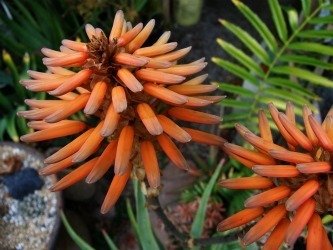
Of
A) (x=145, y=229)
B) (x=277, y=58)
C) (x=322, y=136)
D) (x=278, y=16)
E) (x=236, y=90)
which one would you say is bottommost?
(x=145, y=229)

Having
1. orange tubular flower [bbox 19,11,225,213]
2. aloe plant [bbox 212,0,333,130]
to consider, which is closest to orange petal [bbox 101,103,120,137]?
orange tubular flower [bbox 19,11,225,213]

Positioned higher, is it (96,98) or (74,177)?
(96,98)

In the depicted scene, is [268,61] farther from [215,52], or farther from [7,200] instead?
[7,200]

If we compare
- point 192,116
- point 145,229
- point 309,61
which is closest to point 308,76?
point 309,61

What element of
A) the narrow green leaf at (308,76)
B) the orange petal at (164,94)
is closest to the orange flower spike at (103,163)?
the orange petal at (164,94)

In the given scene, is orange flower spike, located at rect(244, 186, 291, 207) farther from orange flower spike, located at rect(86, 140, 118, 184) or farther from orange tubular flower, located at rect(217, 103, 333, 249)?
orange flower spike, located at rect(86, 140, 118, 184)

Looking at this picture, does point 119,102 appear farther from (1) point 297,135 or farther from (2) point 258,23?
(2) point 258,23

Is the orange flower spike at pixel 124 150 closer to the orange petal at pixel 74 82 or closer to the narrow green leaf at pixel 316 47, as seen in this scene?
the orange petal at pixel 74 82
